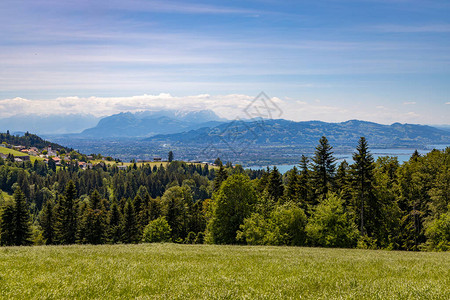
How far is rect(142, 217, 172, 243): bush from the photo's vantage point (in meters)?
71.4

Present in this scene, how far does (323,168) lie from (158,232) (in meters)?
41.8

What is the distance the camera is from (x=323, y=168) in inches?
2077

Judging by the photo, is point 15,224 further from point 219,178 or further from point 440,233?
point 440,233

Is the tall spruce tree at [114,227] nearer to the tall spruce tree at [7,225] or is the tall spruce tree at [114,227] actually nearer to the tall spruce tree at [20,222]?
the tall spruce tree at [20,222]

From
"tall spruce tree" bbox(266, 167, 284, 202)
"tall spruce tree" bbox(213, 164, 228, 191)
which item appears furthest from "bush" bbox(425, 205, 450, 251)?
"tall spruce tree" bbox(213, 164, 228, 191)

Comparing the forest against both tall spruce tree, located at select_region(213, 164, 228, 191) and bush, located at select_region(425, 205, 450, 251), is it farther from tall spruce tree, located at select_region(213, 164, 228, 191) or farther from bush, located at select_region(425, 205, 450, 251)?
tall spruce tree, located at select_region(213, 164, 228, 191)

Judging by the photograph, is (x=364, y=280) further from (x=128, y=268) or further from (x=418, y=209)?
(x=418, y=209)

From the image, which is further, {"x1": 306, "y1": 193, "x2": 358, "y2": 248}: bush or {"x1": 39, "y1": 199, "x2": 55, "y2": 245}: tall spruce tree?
{"x1": 39, "y1": 199, "x2": 55, "y2": 245}: tall spruce tree

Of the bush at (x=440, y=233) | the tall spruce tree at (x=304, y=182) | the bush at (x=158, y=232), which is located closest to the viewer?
the bush at (x=440, y=233)

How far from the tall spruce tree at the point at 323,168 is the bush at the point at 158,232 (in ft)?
126

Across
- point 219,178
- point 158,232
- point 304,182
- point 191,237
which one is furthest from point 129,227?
point 304,182

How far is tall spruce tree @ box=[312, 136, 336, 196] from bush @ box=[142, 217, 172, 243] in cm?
3834

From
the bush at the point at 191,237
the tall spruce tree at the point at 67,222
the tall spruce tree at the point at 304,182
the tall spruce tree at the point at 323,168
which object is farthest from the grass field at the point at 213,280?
the bush at the point at 191,237

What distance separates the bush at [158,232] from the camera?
7138 cm
